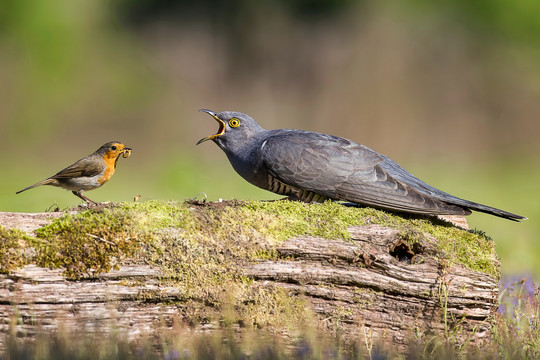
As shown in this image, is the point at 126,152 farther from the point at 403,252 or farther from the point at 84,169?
the point at 403,252

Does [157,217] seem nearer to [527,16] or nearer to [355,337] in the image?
[355,337]

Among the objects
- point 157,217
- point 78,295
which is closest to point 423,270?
point 157,217

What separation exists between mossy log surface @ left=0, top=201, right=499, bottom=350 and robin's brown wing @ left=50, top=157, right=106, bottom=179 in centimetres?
95

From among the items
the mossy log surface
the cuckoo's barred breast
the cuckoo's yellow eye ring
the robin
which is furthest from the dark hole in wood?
the robin

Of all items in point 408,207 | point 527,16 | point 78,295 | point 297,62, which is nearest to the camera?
point 78,295

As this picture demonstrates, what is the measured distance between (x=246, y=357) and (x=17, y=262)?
4.35 ft

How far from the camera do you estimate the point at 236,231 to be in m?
3.62

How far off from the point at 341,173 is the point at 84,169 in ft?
6.25

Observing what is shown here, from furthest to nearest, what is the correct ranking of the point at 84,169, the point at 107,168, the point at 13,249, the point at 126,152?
the point at 126,152 < the point at 107,168 < the point at 84,169 < the point at 13,249

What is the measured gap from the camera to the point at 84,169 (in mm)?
4496

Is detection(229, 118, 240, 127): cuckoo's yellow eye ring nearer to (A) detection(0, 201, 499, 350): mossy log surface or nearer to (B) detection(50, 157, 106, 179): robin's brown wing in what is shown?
(B) detection(50, 157, 106, 179): robin's brown wing

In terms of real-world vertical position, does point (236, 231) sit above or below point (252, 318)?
above

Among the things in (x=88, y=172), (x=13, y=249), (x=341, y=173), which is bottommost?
(x=13, y=249)

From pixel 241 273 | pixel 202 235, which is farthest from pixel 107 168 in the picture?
pixel 241 273
